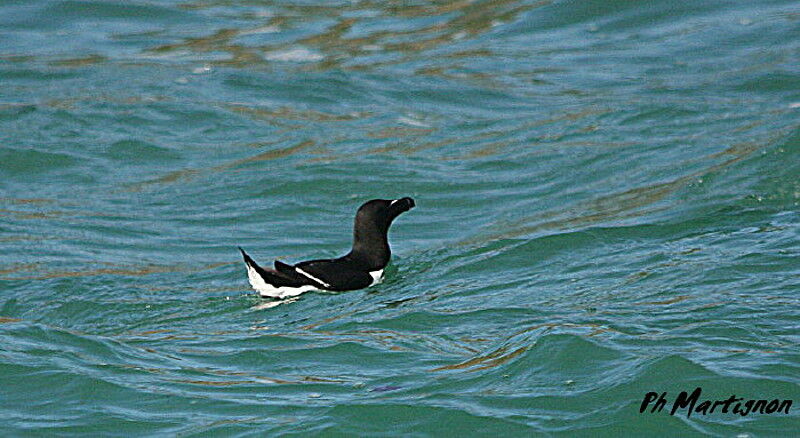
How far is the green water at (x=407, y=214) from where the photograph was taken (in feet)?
21.1

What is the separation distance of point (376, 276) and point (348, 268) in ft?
0.74

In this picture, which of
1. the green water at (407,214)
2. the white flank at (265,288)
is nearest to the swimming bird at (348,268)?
the white flank at (265,288)

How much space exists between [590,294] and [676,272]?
0.66 m

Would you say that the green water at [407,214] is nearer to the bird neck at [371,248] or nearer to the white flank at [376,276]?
the white flank at [376,276]

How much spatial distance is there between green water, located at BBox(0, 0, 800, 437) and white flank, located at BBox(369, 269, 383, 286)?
123 mm

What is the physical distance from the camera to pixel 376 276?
9609mm

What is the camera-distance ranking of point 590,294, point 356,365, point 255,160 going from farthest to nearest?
point 255,160 < point 590,294 < point 356,365

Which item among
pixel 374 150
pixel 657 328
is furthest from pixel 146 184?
pixel 657 328

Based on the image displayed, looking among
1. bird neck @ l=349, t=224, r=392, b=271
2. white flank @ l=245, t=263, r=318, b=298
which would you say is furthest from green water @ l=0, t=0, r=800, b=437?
bird neck @ l=349, t=224, r=392, b=271

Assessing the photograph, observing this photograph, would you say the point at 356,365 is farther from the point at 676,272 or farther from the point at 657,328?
the point at 676,272

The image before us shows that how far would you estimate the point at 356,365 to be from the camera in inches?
277

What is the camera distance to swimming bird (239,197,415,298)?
28.9ft

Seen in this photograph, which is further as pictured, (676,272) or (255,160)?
(255,160)

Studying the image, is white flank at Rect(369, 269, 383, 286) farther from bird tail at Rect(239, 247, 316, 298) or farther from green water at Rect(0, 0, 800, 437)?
bird tail at Rect(239, 247, 316, 298)
